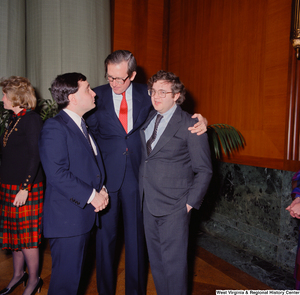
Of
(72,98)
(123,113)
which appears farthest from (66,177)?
(123,113)

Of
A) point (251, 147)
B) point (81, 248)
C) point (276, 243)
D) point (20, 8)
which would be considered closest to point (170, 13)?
point (20, 8)

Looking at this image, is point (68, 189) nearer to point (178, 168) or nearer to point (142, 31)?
point (178, 168)

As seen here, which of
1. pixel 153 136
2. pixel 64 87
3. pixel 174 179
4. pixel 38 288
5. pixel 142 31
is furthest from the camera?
pixel 142 31

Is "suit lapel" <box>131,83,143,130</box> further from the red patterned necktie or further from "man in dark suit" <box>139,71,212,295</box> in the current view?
"man in dark suit" <box>139,71,212,295</box>

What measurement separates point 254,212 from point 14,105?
2.46 m

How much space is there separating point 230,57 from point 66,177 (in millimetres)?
2442

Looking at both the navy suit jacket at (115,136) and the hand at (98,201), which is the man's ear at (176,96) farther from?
the hand at (98,201)

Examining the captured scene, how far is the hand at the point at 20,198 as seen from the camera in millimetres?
1869

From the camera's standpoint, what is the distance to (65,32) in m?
3.29

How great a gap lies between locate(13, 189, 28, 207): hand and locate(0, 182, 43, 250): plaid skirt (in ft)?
0.21

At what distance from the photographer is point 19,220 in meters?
1.94

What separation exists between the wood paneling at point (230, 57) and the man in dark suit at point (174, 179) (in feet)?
4.29

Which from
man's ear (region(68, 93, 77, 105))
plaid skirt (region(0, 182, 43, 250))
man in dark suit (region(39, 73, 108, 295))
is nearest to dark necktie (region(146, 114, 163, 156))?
man in dark suit (region(39, 73, 108, 295))

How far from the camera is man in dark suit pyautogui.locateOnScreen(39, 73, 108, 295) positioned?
1365 millimetres
